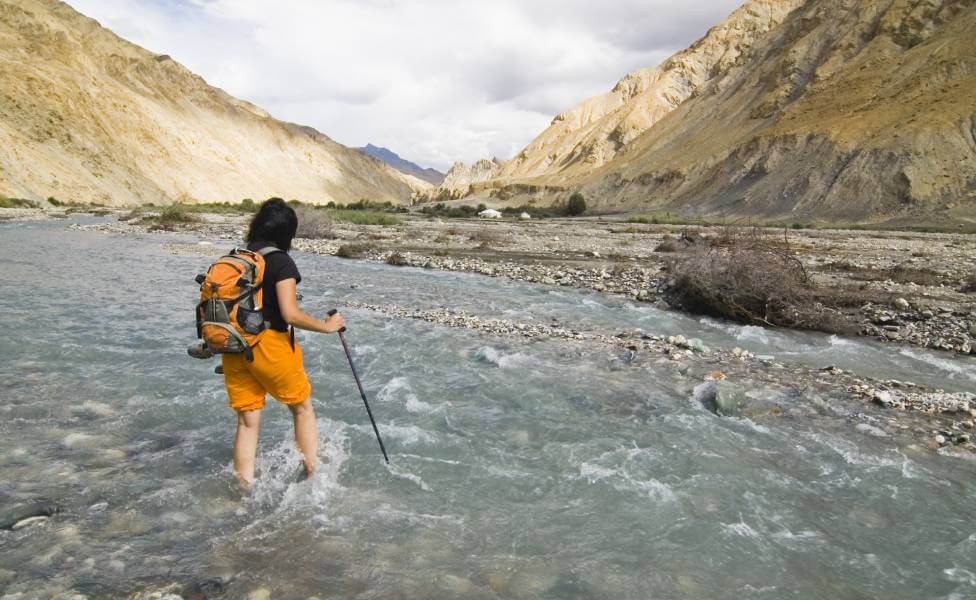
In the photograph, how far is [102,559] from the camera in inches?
170

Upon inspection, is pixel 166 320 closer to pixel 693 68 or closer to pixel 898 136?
pixel 898 136

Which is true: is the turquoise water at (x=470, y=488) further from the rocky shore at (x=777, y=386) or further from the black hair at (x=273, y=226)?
the black hair at (x=273, y=226)

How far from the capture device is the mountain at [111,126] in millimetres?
81000

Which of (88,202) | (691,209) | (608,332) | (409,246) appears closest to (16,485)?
(608,332)

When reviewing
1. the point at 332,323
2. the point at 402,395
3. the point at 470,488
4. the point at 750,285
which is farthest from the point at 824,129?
the point at 332,323

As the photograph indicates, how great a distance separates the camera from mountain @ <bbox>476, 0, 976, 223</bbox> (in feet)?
194

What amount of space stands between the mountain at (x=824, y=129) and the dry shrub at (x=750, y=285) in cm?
5092

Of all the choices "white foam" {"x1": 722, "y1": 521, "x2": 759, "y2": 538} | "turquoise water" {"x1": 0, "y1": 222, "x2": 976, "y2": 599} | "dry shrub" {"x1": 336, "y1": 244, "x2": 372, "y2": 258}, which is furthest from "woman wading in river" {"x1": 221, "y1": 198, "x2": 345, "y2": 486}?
"dry shrub" {"x1": 336, "y1": 244, "x2": 372, "y2": 258}

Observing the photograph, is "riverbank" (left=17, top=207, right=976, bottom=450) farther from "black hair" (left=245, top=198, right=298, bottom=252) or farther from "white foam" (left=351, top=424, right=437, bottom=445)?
"black hair" (left=245, top=198, right=298, bottom=252)

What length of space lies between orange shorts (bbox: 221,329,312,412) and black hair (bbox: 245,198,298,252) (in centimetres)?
78

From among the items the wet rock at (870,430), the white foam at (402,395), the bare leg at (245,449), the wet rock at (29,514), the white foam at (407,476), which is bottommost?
the white foam at (407,476)

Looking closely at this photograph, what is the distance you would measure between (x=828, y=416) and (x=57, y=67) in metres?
124

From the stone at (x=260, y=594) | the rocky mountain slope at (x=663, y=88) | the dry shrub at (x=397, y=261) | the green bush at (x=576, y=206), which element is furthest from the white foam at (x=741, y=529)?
the rocky mountain slope at (x=663, y=88)

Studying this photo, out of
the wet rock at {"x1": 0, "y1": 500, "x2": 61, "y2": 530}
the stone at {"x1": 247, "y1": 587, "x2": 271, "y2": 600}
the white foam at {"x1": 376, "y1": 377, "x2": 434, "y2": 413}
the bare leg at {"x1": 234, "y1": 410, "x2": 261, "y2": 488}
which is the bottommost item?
the stone at {"x1": 247, "y1": 587, "x2": 271, "y2": 600}
